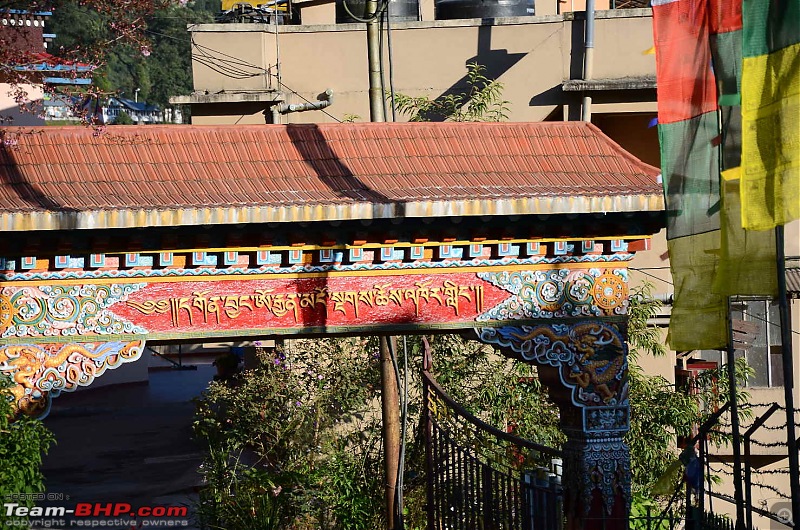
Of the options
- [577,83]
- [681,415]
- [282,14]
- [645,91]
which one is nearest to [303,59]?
[282,14]

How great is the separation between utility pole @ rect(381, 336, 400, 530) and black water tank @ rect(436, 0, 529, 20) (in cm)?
721

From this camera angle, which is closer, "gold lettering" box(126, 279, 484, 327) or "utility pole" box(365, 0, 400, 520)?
"gold lettering" box(126, 279, 484, 327)

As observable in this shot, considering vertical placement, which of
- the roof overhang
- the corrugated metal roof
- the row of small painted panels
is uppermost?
the corrugated metal roof

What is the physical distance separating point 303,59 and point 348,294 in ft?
23.5

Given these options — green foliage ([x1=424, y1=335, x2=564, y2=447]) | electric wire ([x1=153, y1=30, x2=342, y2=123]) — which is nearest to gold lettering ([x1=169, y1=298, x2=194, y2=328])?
green foliage ([x1=424, y1=335, x2=564, y2=447])

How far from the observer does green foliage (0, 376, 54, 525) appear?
6703mm

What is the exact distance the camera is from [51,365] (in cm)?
698

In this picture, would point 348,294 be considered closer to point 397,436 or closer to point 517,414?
point 397,436

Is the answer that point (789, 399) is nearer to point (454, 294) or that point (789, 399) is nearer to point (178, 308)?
point (454, 294)

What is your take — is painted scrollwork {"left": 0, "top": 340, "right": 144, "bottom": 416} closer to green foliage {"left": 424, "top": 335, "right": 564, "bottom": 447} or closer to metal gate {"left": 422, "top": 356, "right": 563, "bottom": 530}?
metal gate {"left": 422, "top": 356, "right": 563, "bottom": 530}

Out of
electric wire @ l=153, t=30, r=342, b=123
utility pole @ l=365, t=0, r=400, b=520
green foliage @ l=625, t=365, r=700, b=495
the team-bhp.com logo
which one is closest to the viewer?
utility pole @ l=365, t=0, r=400, b=520

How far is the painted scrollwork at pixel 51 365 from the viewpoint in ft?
22.7

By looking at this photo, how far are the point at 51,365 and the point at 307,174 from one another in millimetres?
2140

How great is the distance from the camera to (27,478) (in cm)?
686
